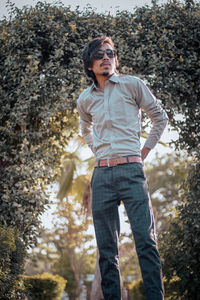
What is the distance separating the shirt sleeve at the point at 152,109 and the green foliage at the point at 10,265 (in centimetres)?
170

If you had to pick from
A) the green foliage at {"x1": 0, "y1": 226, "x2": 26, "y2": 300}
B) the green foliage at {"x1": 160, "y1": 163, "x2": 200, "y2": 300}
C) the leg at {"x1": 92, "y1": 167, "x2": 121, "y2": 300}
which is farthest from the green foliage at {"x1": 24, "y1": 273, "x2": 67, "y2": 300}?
the leg at {"x1": 92, "y1": 167, "x2": 121, "y2": 300}

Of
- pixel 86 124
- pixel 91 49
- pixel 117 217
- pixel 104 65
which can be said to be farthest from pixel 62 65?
pixel 117 217

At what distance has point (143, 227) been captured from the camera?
2027 millimetres

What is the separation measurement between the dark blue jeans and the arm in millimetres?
387

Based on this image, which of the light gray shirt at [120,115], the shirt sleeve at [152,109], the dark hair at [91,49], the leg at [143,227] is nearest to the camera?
the leg at [143,227]

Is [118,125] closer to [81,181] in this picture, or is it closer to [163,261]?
[163,261]

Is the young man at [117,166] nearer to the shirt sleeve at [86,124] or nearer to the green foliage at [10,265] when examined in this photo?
the shirt sleeve at [86,124]

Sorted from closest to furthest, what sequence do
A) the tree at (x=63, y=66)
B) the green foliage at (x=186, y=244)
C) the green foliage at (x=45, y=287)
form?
the green foliage at (x=186, y=244), the tree at (x=63, y=66), the green foliage at (x=45, y=287)

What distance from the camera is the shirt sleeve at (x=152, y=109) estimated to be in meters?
2.39

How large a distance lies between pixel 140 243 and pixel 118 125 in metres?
0.83

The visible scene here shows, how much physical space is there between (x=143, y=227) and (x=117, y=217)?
273 millimetres

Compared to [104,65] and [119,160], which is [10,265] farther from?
[104,65]

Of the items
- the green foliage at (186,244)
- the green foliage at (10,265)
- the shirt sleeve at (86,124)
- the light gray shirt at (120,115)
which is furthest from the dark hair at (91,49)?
the green foliage at (186,244)

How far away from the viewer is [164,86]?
4.52 m
